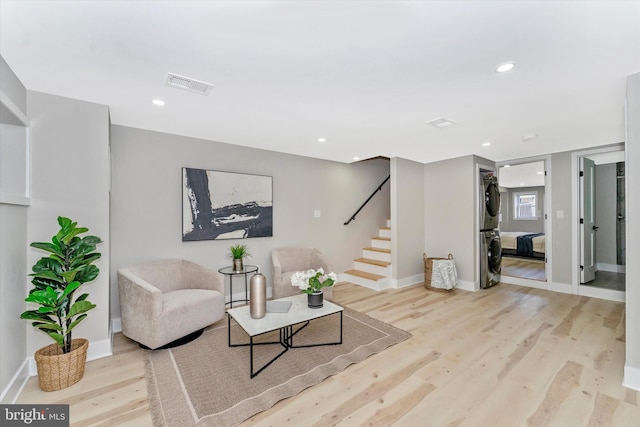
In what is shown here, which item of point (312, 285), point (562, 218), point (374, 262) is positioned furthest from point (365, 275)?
point (562, 218)

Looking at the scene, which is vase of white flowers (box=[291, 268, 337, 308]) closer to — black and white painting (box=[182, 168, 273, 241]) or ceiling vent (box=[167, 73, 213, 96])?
black and white painting (box=[182, 168, 273, 241])

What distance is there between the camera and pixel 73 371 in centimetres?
211

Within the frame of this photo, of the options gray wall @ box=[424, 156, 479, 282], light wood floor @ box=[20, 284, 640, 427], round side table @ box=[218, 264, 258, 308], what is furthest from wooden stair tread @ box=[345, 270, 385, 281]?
round side table @ box=[218, 264, 258, 308]

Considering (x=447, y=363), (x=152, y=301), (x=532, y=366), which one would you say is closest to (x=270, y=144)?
(x=152, y=301)

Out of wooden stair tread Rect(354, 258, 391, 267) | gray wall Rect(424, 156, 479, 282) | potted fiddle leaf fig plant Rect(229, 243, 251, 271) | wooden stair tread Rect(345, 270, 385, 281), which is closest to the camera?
potted fiddle leaf fig plant Rect(229, 243, 251, 271)

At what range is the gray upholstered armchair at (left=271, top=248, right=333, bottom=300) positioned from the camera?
3887 mm

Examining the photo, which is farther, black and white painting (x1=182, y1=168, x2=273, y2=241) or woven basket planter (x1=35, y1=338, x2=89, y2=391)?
black and white painting (x1=182, y1=168, x2=273, y2=241)

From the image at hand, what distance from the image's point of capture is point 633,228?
2.02 m

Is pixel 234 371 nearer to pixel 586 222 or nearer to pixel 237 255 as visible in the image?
pixel 237 255

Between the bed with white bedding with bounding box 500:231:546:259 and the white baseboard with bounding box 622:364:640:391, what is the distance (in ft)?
16.7

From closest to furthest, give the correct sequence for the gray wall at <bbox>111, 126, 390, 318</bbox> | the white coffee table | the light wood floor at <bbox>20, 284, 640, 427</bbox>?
the light wood floor at <bbox>20, 284, 640, 427</bbox>, the white coffee table, the gray wall at <bbox>111, 126, 390, 318</bbox>

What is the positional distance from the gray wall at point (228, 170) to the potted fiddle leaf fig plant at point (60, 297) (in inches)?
41.3

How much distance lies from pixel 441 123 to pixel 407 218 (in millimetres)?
2262

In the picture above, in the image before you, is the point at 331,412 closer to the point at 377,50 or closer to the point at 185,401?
the point at 185,401
